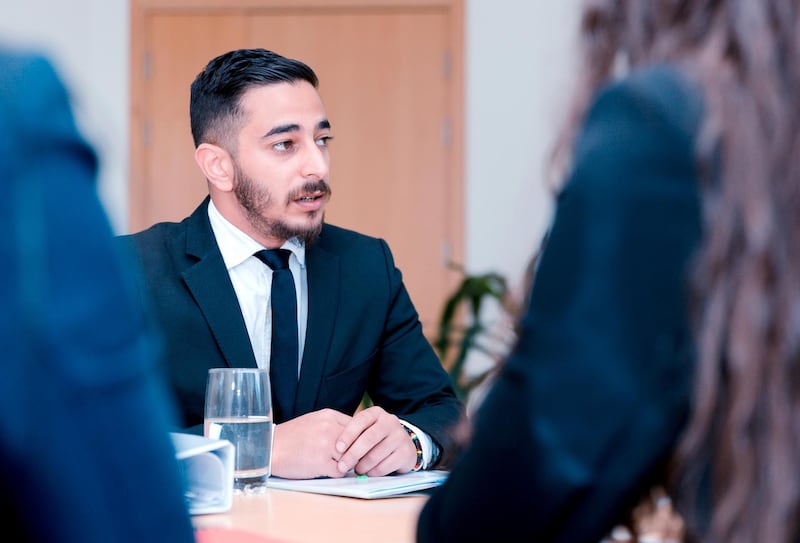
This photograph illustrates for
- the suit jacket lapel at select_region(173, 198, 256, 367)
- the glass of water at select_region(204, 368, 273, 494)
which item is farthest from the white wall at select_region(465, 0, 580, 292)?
the glass of water at select_region(204, 368, 273, 494)

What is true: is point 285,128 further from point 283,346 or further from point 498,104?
point 498,104

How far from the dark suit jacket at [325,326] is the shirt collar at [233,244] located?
0.07ft

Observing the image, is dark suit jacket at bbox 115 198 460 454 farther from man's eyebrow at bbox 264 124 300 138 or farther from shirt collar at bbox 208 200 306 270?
man's eyebrow at bbox 264 124 300 138

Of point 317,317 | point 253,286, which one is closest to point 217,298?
point 253,286

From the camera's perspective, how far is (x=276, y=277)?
2.17 metres

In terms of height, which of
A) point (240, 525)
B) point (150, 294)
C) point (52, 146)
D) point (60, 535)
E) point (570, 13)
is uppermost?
point (570, 13)

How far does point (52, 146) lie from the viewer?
387 mm

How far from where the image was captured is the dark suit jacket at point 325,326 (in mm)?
2055

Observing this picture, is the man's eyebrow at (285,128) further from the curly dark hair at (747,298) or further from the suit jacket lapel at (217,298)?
the curly dark hair at (747,298)

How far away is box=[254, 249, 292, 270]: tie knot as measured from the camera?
221cm

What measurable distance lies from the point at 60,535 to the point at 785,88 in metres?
0.54

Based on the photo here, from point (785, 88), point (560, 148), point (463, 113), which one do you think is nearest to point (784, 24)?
point (785, 88)

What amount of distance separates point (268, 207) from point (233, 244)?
148mm

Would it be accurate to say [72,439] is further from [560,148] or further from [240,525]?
[240,525]
